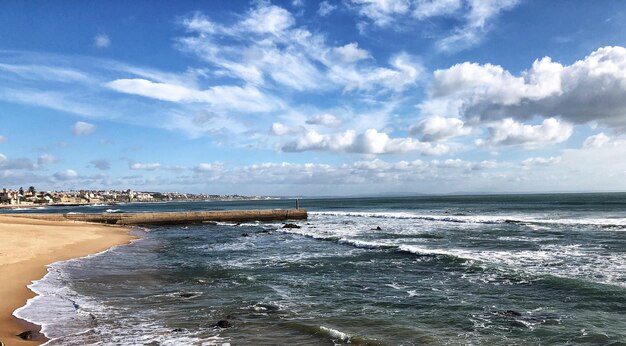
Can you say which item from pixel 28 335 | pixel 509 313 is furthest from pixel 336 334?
pixel 28 335

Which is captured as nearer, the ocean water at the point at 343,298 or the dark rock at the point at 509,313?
the ocean water at the point at 343,298

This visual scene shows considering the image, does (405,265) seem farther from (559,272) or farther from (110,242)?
(110,242)

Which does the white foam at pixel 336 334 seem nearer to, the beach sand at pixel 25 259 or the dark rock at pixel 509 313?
the dark rock at pixel 509 313

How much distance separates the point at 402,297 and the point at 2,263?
16.0 m

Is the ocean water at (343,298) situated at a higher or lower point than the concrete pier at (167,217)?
lower

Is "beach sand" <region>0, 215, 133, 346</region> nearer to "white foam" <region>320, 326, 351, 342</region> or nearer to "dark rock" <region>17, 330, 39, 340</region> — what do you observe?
"dark rock" <region>17, 330, 39, 340</region>

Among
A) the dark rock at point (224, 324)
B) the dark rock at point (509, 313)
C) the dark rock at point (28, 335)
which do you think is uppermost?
the dark rock at point (28, 335)

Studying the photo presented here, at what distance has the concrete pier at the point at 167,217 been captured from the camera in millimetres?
54438

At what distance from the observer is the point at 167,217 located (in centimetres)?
5566

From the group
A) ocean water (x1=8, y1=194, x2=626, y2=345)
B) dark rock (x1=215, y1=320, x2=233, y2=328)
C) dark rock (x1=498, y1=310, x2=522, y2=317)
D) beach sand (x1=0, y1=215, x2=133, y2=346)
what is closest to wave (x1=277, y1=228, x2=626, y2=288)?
ocean water (x1=8, y1=194, x2=626, y2=345)

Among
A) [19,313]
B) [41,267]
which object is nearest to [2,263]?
[41,267]

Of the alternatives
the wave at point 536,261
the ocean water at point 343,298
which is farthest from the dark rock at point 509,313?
the wave at point 536,261

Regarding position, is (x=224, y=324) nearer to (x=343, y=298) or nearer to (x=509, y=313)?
(x=343, y=298)

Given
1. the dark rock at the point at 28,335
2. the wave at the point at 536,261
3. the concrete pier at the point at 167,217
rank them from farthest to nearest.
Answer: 1. the concrete pier at the point at 167,217
2. the wave at the point at 536,261
3. the dark rock at the point at 28,335
